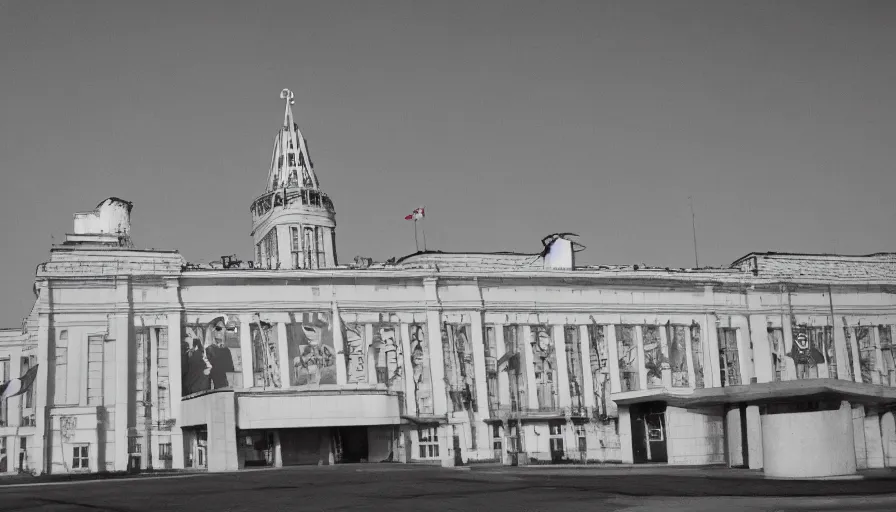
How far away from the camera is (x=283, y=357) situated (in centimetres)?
8469

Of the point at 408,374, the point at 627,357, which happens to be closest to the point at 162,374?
the point at 408,374

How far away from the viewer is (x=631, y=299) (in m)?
96.1

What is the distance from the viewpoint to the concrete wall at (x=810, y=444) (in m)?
41.7

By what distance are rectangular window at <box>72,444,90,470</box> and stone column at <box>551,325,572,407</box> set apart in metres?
36.5

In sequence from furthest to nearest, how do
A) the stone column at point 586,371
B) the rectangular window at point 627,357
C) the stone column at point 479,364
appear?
1. the rectangular window at point 627,357
2. the stone column at point 586,371
3. the stone column at point 479,364

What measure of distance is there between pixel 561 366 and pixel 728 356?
650 inches

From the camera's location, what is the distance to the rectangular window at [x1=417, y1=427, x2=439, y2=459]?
84.8 meters

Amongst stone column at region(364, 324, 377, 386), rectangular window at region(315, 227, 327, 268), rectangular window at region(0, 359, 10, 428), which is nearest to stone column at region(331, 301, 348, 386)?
stone column at region(364, 324, 377, 386)

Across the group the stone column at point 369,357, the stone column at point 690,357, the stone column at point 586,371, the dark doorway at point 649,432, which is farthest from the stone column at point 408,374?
the stone column at point 690,357

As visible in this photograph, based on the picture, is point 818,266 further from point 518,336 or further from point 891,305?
point 518,336

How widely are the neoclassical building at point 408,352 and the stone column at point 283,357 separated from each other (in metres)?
0.23

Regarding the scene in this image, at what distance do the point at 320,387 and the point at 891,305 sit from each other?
185 feet

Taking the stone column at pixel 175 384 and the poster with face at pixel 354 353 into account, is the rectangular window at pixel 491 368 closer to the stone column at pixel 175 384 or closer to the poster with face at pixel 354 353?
the poster with face at pixel 354 353

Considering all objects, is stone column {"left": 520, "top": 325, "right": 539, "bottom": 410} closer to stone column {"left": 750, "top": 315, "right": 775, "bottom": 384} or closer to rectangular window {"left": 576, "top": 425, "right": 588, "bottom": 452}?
rectangular window {"left": 576, "top": 425, "right": 588, "bottom": 452}
